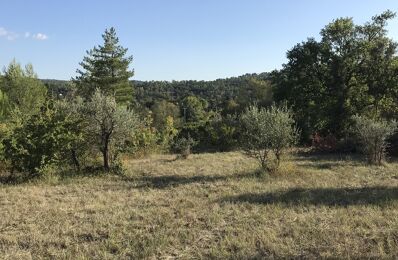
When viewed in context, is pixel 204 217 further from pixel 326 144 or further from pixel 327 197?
pixel 326 144

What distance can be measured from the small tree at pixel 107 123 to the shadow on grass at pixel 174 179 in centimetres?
176

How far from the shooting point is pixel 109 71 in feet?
133

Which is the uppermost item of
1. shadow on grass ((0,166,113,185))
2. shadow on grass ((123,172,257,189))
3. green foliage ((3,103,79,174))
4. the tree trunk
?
green foliage ((3,103,79,174))

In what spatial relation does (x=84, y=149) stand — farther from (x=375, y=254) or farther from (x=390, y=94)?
(x=390, y=94)

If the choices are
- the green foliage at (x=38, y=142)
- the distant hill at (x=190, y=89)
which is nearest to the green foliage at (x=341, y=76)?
the green foliage at (x=38, y=142)

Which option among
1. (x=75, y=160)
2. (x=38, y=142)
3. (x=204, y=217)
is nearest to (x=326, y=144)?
(x=75, y=160)

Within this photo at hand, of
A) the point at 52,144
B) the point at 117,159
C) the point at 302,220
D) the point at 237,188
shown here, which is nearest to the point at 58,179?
the point at 52,144

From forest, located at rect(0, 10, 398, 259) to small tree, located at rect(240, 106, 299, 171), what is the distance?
38mm

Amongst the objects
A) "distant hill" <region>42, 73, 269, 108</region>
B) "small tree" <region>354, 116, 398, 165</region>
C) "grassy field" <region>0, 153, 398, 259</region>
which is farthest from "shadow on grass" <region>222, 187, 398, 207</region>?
"distant hill" <region>42, 73, 269, 108</region>

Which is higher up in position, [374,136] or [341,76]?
[341,76]

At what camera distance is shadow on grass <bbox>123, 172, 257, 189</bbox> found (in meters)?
12.7

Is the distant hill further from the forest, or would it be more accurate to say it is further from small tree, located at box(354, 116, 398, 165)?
small tree, located at box(354, 116, 398, 165)

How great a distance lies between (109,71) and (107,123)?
26761mm

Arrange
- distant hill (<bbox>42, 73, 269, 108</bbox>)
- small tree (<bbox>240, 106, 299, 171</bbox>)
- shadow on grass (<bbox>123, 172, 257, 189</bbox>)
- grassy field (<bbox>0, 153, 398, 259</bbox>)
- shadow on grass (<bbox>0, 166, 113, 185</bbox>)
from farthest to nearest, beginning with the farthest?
distant hill (<bbox>42, 73, 269, 108</bbox>)
small tree (<bbox>240, 106, 299, 171</bbox>)
shadow on grass (<bbox>0, 166, 113, 185</bbox>)
shadow on grass (<bbox>123, 172, 257, 189</bbox>)
grassy field (<bbox>0, 153, 398, 259</bbox>)
